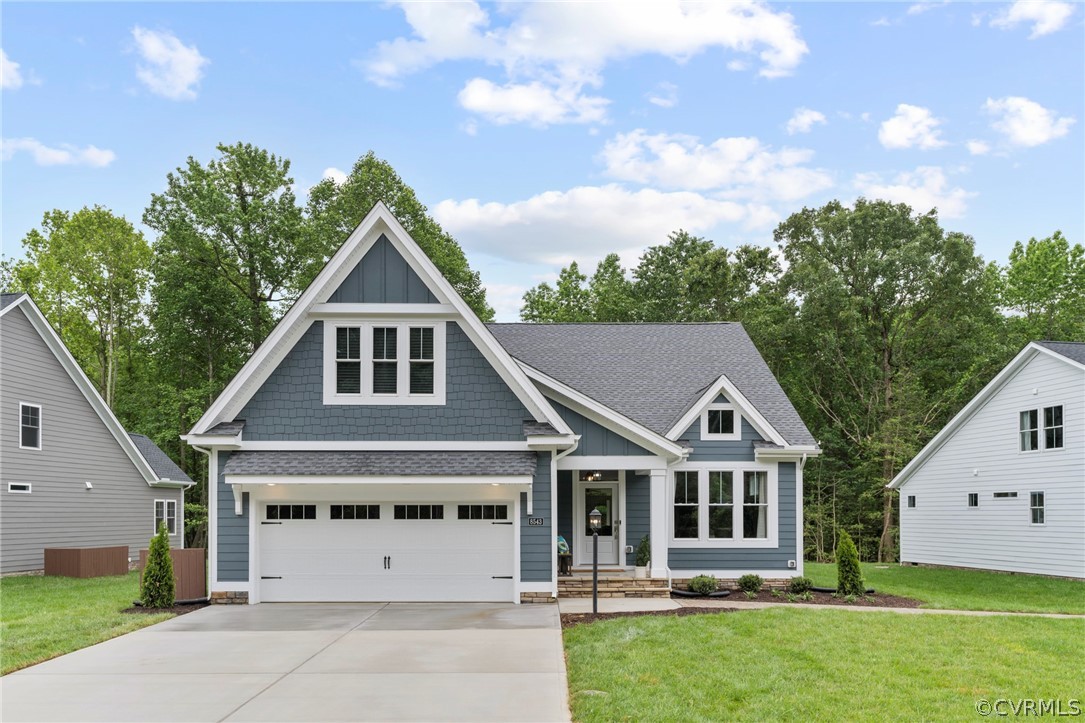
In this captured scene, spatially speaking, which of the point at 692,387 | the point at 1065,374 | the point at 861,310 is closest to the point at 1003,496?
the point at 1065,374

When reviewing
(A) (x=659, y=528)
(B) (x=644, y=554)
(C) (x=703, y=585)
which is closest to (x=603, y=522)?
(B) (x=644, y=554)

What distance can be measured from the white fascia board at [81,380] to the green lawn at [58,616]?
5.81m

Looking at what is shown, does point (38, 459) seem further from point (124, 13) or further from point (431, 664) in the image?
point (431, 664)

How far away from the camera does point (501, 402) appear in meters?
16.4

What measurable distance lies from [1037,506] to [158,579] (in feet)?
69.0

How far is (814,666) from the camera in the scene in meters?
10.2

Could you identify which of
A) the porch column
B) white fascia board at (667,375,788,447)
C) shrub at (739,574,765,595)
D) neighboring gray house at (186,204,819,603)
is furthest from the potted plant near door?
neighboring gray house at (186,204,819,603)

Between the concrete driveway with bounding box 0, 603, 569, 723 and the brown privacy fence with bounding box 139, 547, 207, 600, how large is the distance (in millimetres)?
2483

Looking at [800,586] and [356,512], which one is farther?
[800,586]

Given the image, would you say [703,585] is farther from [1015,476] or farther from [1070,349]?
[1070,349]

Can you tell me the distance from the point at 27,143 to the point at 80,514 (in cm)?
1454

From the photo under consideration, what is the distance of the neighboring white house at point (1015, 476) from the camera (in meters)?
22.1

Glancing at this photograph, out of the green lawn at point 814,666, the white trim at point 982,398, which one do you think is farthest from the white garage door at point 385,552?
the white trim at point 982,398

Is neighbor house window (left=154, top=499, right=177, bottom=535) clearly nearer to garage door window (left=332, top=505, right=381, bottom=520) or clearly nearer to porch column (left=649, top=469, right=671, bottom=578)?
garage door window (left=332, top=505, right=381, bottom=520)
